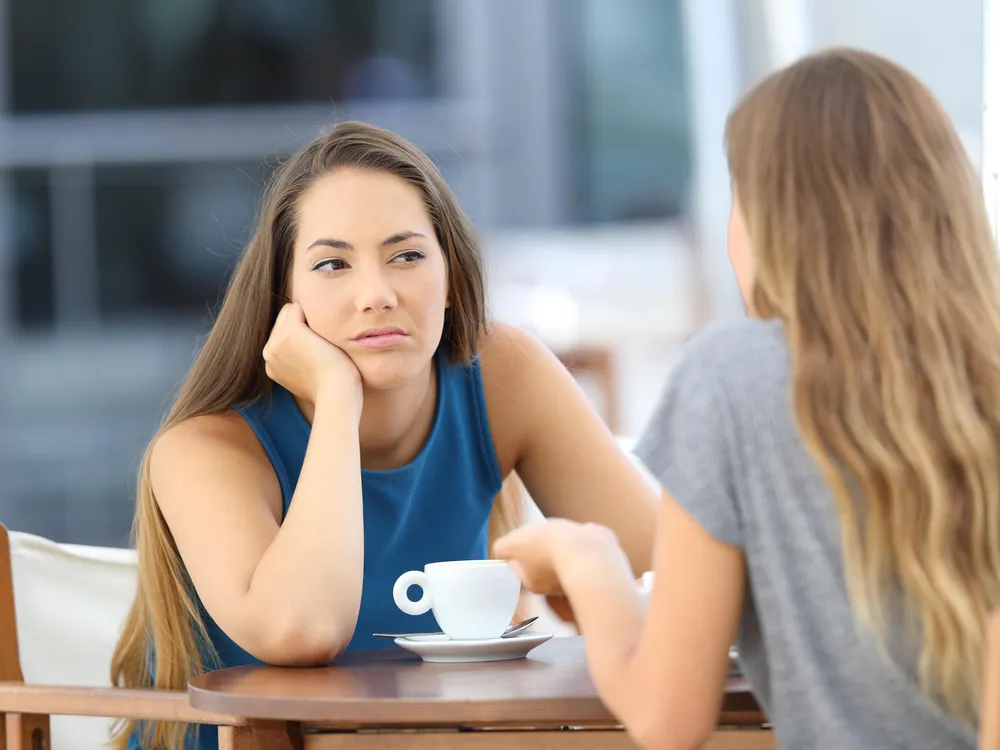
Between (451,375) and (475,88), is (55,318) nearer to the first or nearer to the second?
(475,88)

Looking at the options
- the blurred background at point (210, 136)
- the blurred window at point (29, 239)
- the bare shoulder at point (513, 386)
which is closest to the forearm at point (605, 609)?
the bare shoulder at point (513, 386)

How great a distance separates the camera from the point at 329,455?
4.81ft

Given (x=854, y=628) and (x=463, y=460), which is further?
(x=463, y=460)

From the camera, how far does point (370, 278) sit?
1562mm

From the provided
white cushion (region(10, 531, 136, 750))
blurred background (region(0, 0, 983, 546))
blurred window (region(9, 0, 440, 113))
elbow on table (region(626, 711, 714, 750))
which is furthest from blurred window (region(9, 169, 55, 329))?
elbow on table (region(626, 711, 714, 750))

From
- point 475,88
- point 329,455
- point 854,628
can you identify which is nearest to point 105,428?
point 475,88

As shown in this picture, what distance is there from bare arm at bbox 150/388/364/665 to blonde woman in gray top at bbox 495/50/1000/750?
0.40 metres

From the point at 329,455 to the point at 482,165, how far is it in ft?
18.0

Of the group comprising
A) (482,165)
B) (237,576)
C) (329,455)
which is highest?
(482,165)

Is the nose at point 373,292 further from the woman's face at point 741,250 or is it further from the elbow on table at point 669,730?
the elbow on table at point 669,730

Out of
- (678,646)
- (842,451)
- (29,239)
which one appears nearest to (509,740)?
(678,646)

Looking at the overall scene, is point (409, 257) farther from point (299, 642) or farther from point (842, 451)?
point (842, 451)

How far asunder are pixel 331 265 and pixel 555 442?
1.40ft

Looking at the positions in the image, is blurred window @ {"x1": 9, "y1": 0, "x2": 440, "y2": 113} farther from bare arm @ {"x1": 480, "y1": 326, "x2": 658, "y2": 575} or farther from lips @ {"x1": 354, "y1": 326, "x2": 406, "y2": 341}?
lips @ {"x1": 354, "y1": 326, "x2": 406, "y2": 341}
